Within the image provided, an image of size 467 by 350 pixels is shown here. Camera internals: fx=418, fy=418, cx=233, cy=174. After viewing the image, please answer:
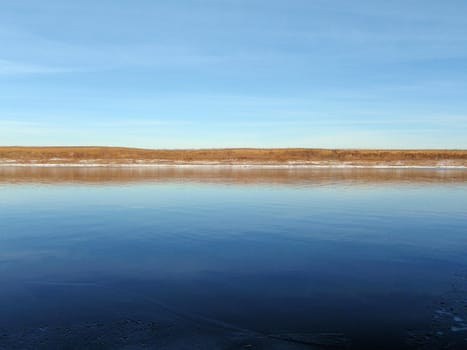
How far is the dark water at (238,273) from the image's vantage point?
6.96m

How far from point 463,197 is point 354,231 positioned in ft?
48.6

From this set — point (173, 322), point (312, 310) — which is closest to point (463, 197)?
point (312, 310)

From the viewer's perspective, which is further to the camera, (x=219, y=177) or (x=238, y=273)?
(x=219, y=177)

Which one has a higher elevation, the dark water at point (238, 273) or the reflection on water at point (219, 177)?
the reflection on water at point (219, 177)

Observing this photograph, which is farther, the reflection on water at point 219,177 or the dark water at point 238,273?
the reflection on water at point 219,177

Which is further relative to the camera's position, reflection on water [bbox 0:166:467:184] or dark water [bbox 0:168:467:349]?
reflection on water [bbox 0:166:467:184]

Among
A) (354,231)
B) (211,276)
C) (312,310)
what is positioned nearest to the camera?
(312,310)

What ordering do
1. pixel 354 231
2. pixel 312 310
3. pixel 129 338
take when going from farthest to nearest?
pixel 354 231 < pixel 312 310 < pixel 129 338

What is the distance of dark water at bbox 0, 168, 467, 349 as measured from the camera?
6964 millimetres

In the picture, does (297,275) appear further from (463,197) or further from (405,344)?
(463,197)

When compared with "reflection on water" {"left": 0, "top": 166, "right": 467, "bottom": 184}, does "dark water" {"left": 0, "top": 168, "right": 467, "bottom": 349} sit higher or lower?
lower

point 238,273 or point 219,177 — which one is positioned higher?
point 219,177

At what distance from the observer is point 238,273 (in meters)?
9.79

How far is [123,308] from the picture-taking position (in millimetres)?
7641
